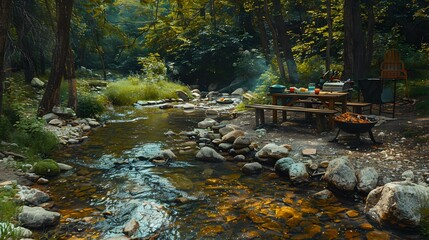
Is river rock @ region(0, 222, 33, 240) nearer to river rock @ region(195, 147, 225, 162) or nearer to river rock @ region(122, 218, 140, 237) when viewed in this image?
river rock @ region(122, 218, 140, 237)

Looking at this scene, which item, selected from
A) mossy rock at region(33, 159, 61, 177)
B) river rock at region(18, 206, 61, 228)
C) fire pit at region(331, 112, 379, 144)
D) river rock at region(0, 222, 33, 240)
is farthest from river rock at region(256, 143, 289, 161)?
river rock at region(0, 222, 33, 240)

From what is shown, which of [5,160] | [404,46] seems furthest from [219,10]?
[5,160]

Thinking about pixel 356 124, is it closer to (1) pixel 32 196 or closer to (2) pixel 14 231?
(1) pixel 32 196

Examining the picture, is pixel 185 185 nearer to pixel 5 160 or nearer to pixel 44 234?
pixel 44 234

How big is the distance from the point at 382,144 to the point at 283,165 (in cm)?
217

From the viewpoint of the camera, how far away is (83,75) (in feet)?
79.3

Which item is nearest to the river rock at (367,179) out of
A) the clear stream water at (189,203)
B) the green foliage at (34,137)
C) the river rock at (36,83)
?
the clear stream water at (189,203)

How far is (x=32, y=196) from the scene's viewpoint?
511 cm

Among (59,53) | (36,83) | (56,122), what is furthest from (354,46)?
(36,83)

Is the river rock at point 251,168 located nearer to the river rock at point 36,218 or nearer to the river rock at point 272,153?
the river rock at point 272,153

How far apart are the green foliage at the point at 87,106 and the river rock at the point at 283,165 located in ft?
24.5

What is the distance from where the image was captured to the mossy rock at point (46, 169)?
627 cm

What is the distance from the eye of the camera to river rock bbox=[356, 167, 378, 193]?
5.11 m

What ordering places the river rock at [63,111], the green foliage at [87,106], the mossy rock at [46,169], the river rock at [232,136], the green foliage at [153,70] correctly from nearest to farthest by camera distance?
1. the mossy rock at [46,169]
2. the river rock at [232,136]
3. the river rock at [63,111]
4. the green foliage at [87,106]
5. the green foliage at [153,70]
